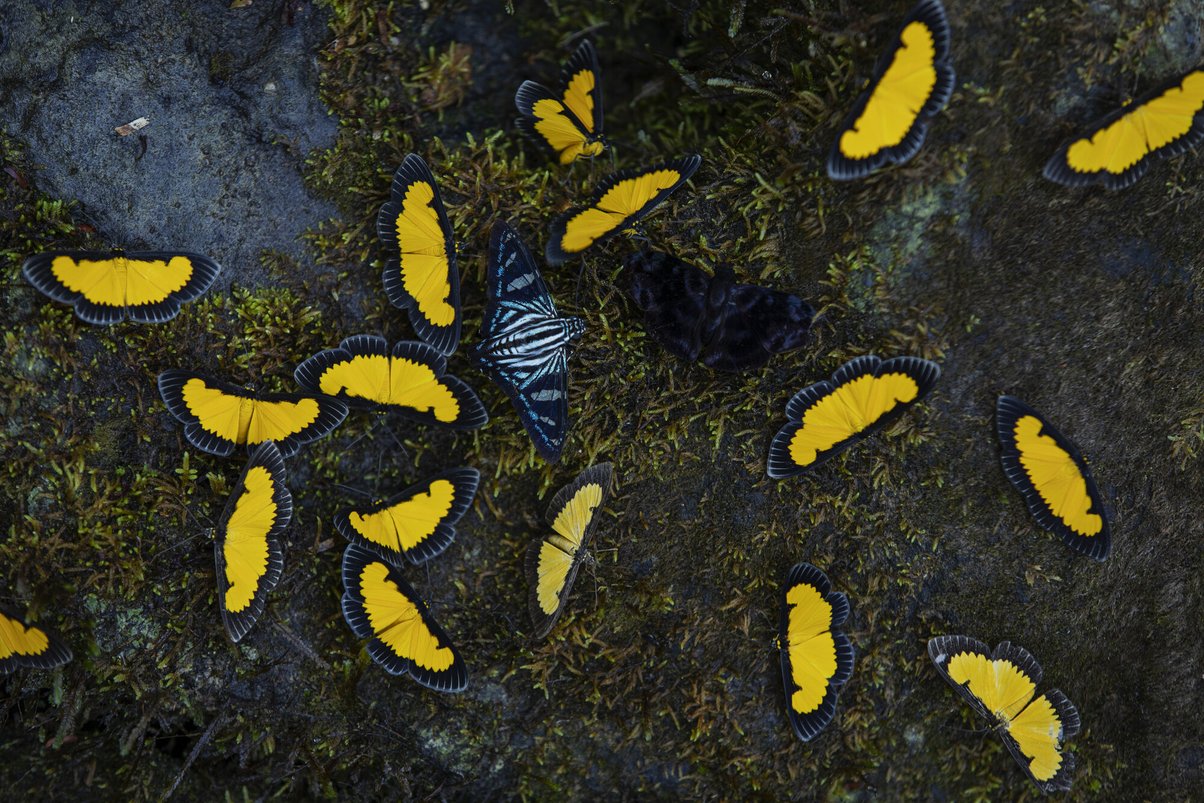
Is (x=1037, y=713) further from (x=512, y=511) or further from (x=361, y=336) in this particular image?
(x=361, y=336)

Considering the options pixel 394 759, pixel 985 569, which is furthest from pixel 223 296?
pixel 985 569

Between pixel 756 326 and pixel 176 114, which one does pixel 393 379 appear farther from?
pixel 756 326

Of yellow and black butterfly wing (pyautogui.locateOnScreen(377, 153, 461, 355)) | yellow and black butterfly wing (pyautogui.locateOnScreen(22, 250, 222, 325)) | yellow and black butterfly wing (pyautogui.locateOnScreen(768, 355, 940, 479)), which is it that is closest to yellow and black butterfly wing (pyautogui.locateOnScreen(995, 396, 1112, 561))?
yellow and black butterfly wing (pyautogui.locateOnScreen(768, 355, 940, 479))

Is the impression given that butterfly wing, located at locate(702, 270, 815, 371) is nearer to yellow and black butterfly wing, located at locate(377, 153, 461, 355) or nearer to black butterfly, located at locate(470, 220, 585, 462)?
black butterfly, located at locate(470, 220, 585, 462)

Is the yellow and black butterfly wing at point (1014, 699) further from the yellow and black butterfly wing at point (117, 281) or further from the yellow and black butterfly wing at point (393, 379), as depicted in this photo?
the yellow and black butterfly wing at point (117, 281)

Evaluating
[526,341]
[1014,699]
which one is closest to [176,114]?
[526,341]

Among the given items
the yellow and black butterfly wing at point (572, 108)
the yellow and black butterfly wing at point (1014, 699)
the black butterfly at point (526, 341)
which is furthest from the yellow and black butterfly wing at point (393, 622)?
the yellow and black butterfly wing at point (1014, 699)
